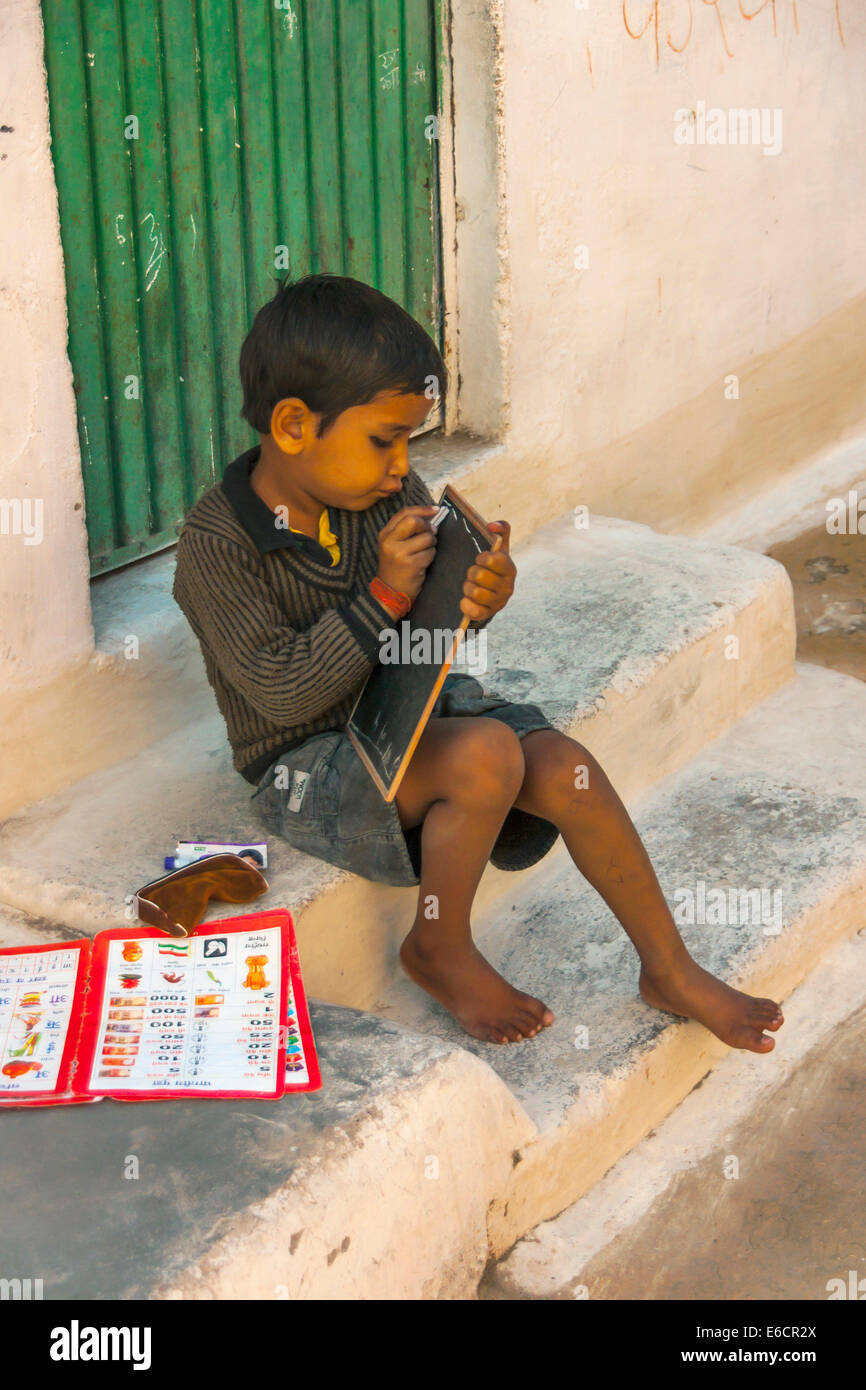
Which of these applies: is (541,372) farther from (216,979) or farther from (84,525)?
(216,979)

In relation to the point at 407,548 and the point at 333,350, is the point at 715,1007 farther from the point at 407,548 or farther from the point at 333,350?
the point at 333,350

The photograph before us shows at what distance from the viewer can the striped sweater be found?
2.53m

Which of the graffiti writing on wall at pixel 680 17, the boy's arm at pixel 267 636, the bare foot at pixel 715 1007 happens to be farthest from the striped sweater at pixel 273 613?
the graffiti writing on wall at pixel 680 17

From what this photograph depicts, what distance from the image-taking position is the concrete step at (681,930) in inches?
103

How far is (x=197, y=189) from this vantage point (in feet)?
10.8

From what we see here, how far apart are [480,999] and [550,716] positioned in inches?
29.6

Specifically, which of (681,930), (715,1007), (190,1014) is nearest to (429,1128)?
(190,1014)

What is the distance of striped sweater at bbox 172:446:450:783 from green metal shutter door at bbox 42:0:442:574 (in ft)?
2.12

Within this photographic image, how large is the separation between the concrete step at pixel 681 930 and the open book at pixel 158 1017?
0.41 m

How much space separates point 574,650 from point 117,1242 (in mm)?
1900

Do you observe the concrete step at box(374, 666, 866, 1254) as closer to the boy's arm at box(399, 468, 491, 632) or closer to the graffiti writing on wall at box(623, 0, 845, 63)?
the boy's arm at box(399, 468, 491, 632)

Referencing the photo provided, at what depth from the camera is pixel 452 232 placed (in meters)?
3.98

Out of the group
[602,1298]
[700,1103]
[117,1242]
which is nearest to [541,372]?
[700,1103]

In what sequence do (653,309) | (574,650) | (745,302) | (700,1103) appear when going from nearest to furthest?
(700,1103)
(574,650)
(653,309)
(745,302)
